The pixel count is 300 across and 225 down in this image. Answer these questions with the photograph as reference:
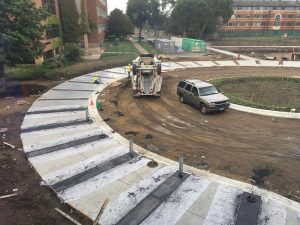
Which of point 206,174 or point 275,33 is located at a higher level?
point 275,33

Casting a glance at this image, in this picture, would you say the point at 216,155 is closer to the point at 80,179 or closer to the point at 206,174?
the point at 206,174

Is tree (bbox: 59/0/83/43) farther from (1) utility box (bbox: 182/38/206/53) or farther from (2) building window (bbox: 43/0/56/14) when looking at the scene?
(1) utility box (bbox: 182/38/206/53)

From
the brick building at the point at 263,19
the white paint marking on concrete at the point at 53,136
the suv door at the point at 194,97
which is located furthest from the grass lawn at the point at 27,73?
the brick building at the point at 263,19

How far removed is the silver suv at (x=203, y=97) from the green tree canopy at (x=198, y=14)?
62.0 meters

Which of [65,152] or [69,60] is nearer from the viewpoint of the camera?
[65,152]

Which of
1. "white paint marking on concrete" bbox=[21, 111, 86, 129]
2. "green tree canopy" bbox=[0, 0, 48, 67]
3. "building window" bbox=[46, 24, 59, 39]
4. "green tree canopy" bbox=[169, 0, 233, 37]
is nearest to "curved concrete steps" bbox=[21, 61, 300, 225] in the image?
"white paint marking on concrete" bbox=[21, 111, 86, 129]

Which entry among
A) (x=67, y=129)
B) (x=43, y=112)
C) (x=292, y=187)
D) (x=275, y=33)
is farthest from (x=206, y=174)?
(x=275, y=33)

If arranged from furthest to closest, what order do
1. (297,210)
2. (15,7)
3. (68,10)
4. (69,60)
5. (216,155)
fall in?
(68,10)
(69,60)
(15,7)
(216,155)
(297,210)

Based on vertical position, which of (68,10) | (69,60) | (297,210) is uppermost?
(68,10)

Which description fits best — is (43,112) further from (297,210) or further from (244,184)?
(297,210)

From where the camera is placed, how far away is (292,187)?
11242mm

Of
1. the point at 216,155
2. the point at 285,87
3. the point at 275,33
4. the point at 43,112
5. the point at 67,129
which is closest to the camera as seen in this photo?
the point at 216,155

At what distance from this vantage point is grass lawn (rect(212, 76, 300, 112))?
21.9 meters

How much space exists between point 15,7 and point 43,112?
10.5 metres
